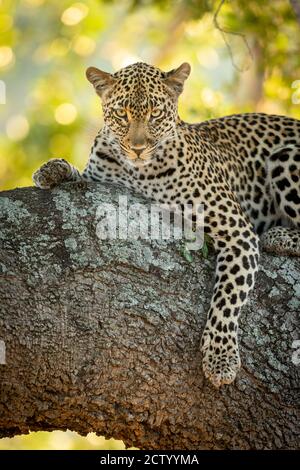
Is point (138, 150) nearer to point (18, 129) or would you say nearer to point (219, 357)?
point (219, 357)

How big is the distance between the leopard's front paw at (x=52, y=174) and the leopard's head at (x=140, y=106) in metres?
0.60

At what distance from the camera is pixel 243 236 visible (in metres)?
8.04

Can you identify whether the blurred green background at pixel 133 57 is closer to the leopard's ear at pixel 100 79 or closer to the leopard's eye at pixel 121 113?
the leopard's ear at pixel 100 79

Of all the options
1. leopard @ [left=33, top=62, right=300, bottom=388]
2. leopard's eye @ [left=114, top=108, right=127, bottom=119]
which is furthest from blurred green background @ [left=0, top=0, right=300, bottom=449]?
leopard's eye @ [left=114, top=108, right=127, bottom=119]

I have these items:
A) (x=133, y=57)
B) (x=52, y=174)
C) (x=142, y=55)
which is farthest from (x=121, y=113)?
(x=142, y=55)

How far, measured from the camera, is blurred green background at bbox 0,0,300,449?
1263 cm

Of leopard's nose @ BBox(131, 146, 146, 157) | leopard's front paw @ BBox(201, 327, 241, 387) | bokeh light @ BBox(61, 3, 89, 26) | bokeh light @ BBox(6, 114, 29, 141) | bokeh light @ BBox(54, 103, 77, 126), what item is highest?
bokeh light @ BBox(61, 3, 89, 26)

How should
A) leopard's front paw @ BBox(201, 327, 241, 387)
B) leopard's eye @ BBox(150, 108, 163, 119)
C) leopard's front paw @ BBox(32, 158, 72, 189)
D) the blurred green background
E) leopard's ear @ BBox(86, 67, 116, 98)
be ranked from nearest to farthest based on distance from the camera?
1. leopard's front paw @ BBox(201, 327, 241, 387)
2. leopard's front paw @ BBox(32, 158, 72, 189)
3. leopard's eye @ BBox(150, 108, 163, 119)
4. leopard's ear @ BBox(86, 67, 116, 98)
5. the blurred green background

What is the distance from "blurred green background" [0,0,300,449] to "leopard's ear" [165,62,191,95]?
9.37ft

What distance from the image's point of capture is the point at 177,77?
27.7 ft

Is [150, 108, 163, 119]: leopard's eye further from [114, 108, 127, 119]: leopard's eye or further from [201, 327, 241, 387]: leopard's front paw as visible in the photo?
[201, 327, 241, 387]: leopard's front paw

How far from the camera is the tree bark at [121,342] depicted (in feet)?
22.0

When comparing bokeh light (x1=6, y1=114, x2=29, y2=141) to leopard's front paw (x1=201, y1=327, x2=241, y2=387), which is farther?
bokeh light (x1=6, y1=114, x2=29, y2=141)

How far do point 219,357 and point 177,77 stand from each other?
111 inches
